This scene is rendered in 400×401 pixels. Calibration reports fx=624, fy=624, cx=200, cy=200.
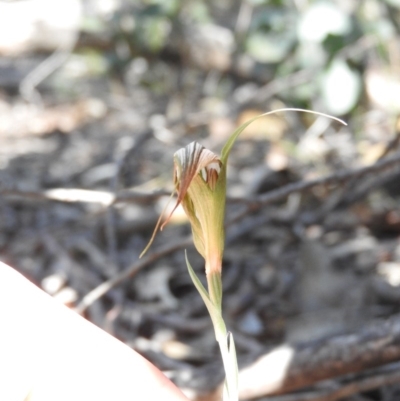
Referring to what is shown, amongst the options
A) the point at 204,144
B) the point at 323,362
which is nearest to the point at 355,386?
the point at 323,362

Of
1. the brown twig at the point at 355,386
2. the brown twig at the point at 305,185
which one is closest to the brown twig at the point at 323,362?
the brown twig at the point at 355,386

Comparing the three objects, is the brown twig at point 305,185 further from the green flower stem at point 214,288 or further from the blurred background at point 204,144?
the green flower stem at point 214,288

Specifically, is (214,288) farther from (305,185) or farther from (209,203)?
(305,185)

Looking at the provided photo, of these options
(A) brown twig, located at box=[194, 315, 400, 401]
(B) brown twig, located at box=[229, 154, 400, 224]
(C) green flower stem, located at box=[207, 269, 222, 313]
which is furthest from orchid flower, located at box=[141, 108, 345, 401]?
(B) brown twig, located at box=[229, 154, 400, 224]

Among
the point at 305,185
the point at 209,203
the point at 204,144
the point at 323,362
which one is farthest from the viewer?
the point at 204,144

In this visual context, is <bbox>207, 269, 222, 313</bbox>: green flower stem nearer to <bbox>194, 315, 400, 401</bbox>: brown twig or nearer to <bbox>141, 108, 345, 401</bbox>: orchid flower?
<bbox>141, 108, 345, 401</bbox>: orchid flower

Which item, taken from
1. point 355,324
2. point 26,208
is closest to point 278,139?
point 26,208

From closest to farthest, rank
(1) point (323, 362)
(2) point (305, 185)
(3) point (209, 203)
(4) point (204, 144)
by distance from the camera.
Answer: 1. (3) point (209, 203)
2. (1) point (323, 362)
3. (2) point (305, 185)
4. (4) point (204, 144)

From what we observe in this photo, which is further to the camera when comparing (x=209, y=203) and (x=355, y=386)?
(x=355, y=386)

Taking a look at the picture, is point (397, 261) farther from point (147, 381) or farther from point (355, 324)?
point (147, 381)
